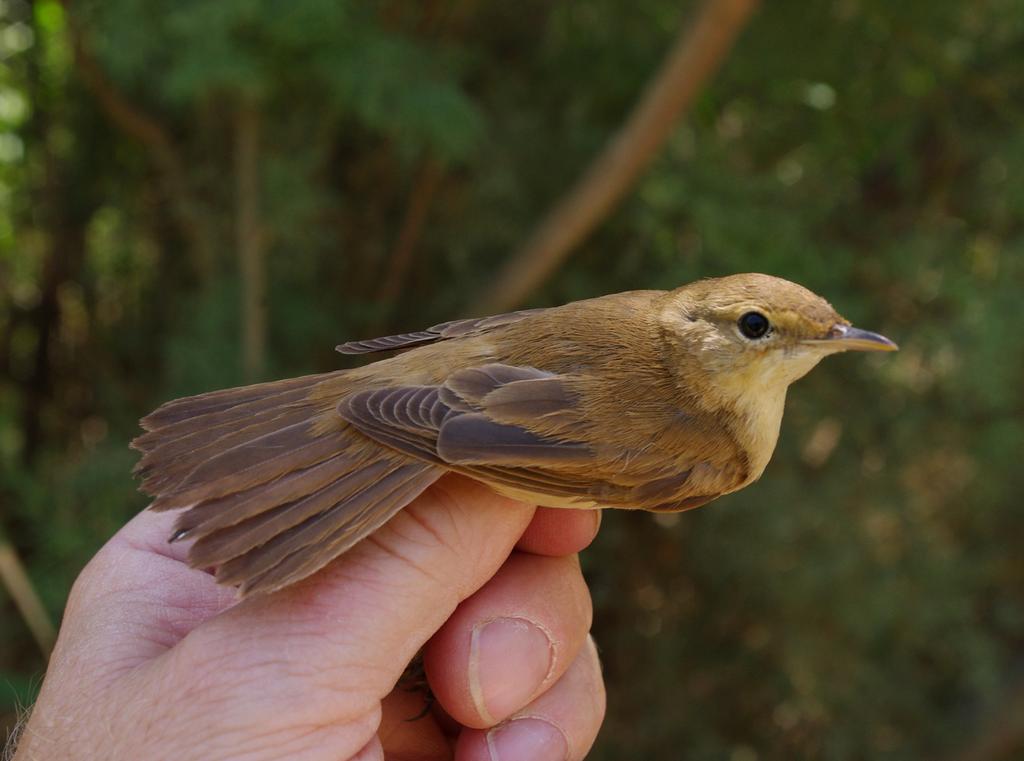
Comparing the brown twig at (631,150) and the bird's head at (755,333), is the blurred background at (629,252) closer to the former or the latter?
the brown twig at (631,150)

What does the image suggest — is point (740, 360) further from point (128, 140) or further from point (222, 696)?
point (128, 140)

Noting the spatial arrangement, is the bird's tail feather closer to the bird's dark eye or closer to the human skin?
the human skin

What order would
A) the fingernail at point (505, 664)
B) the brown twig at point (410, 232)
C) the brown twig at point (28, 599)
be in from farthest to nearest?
the brown twig at point (410, 232)
the brown twig at point (28, 599)
the fingernail at point (505, 664)

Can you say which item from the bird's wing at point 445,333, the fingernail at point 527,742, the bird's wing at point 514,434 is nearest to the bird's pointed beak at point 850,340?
the bird's wing at point 514,434

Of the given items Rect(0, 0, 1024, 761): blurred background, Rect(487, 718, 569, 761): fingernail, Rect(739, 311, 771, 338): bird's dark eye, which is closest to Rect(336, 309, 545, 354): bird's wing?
Rect(739, 311, 771, 338): bird's dark eye

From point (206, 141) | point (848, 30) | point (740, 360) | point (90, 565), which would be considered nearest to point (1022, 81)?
point (848, 30)

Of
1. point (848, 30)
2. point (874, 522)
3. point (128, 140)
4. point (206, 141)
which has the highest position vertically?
point (848, 30)
